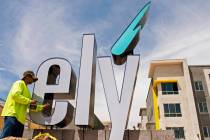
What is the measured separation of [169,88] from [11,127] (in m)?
30.4

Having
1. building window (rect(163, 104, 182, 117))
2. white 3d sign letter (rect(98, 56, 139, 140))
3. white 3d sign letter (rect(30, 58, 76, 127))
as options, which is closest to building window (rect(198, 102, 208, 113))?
building window (rect(163, 104, 182, 117))

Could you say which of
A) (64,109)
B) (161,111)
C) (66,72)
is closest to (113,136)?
(64,109)

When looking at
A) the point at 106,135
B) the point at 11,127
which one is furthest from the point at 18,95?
the point at 106,135

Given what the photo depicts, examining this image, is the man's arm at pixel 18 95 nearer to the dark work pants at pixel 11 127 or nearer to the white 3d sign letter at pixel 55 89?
the dark work pants at pixel 11 127

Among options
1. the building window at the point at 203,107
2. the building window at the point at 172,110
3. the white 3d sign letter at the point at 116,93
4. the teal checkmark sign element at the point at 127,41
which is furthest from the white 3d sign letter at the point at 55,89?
the building window at the point at 203,107

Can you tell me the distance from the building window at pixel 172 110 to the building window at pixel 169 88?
6.49ft

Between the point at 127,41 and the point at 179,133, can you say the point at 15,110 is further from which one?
the point at 179,133

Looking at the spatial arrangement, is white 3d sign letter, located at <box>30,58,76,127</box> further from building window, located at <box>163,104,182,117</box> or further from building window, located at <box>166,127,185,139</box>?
building window, located at <box>163,104,182,117</box>

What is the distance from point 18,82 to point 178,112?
28.5 metres

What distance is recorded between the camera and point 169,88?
110 ft

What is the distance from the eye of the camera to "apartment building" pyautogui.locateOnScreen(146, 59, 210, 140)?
1190 inches

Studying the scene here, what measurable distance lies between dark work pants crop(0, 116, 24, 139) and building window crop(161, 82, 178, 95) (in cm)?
2947

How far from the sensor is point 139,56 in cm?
726

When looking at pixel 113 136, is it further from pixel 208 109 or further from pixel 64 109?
pixel 208 109
